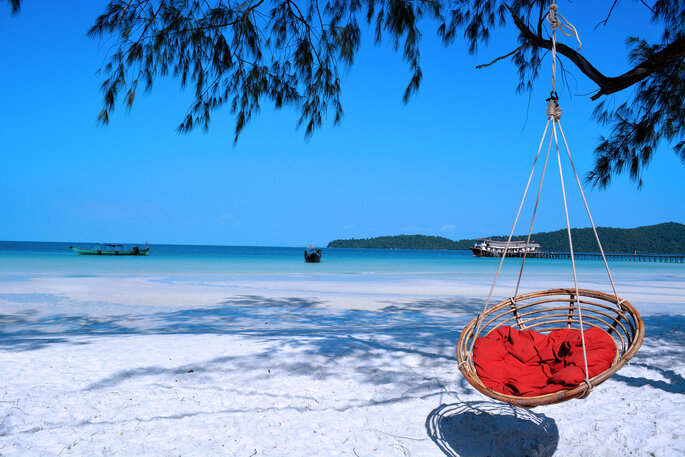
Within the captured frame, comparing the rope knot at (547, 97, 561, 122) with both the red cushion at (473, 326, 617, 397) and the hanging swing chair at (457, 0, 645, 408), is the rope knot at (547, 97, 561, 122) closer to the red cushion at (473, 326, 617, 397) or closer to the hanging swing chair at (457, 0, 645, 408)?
the hanging swing chair at (457, 0, 645, 408)

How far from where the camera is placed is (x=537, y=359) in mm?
2342

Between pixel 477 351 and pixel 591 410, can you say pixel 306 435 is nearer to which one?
pixel 477 351

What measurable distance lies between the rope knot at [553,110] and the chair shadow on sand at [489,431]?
65.0 inches

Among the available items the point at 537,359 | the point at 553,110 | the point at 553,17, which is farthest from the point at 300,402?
the point at 553,17

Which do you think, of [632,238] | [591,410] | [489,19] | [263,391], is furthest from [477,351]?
[632,238]

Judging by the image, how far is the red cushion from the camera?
1950 millimetres

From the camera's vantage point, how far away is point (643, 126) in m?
4.17

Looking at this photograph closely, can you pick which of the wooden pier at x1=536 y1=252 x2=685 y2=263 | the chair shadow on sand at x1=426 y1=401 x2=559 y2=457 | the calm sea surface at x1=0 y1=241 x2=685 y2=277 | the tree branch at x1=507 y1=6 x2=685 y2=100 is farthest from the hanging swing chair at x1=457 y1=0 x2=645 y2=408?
the wooden pier at x1=536 y1=252 x2=685 y2=263

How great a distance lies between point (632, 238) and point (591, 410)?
70.7 meters

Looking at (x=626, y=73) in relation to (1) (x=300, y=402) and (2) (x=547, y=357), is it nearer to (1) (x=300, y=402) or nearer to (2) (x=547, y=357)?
(2) (x=547, y=357)

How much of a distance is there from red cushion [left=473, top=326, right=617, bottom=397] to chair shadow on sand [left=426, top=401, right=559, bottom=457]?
0.39 metres

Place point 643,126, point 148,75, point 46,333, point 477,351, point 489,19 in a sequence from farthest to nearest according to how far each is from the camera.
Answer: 1. point 46,333
2. point 643,126
3. point 489,19
4. point 148,75
5. point 477,351

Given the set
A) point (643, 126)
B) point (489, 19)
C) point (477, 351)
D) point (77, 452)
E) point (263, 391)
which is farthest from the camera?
point (643, 126)

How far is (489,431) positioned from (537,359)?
462 millimetres
